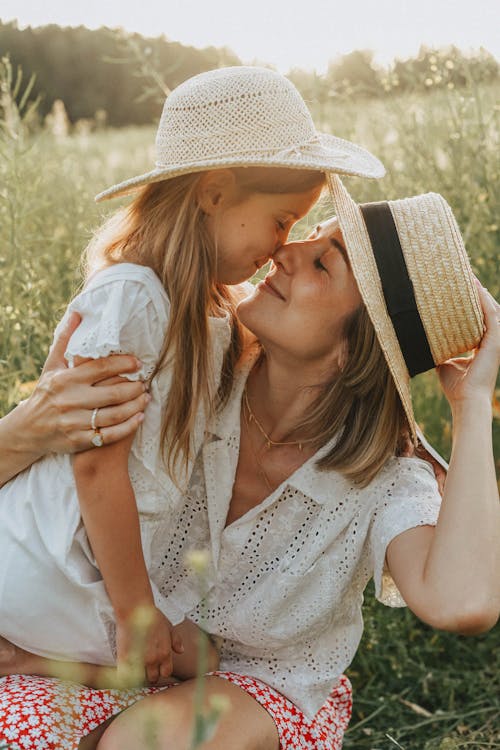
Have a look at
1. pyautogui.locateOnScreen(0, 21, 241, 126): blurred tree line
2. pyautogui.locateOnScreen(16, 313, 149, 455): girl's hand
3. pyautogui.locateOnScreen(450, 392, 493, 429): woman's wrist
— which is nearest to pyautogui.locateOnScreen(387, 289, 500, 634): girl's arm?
pyautogui.locateOnScreen(450, 392, 493, 429): woman's wrist

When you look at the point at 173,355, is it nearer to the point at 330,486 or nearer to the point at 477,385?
the point at 330,486

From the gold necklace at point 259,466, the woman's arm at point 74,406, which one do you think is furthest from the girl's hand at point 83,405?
the gold necklace at point 259,466

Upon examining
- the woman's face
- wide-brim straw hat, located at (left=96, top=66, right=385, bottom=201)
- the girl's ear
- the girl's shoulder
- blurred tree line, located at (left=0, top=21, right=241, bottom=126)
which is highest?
wide-brim straw hat, located at (left=96, top=66, right=385, bottom=201)

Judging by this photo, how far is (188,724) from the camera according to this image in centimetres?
185

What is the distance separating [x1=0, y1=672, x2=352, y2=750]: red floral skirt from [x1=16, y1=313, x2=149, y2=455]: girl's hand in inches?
19.8

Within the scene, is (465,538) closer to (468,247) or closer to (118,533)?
(118,533)

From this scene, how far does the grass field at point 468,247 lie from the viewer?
9.07 ft

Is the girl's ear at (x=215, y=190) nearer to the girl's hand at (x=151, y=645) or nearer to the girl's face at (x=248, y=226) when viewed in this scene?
the girl's face at (x=248, y=226)

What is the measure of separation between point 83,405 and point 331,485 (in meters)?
0.62

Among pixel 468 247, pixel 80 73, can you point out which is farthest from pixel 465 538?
pixel 80 73

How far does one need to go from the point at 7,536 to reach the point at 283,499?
0.63 metres

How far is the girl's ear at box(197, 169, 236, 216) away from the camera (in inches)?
80.0

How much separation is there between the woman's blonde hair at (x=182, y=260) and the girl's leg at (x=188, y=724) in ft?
1.51

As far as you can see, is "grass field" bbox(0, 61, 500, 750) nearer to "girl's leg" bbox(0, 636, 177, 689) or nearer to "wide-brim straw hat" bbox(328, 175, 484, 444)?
"wide-brim straw hat" bbox(328, 175, 484, 444)
